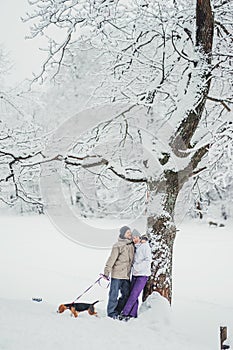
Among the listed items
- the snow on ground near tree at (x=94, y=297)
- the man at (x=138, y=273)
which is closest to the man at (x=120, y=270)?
the man at (x=138, y=273)

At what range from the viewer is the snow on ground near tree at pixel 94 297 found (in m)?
5.23

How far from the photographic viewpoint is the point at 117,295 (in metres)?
6.55

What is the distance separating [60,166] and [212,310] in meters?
4.56

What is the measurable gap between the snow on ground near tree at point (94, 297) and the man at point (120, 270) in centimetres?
29

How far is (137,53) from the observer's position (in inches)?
295

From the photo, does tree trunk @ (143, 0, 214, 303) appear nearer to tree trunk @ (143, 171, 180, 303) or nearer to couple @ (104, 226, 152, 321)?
tree trunk @ (143, 171, 180, 303)

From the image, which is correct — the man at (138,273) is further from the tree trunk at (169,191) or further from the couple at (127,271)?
the tree trunk at (169,191)

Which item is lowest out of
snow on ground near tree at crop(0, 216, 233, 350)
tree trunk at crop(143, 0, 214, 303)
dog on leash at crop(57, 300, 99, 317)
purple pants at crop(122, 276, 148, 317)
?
snow on ground near tree at crop(0, 216, 233, 350)

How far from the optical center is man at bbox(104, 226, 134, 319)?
21.3ft

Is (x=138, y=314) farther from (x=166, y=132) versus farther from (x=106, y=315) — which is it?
(x=166, y=132)

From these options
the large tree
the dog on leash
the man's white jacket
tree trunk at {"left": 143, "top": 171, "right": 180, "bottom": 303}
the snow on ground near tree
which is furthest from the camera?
tree trunk at {"left": 143, "top": 171, "right": 180, "bottom": 303}

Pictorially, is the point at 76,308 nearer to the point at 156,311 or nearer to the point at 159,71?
the point at 156,311

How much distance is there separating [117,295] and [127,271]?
1.35 ft

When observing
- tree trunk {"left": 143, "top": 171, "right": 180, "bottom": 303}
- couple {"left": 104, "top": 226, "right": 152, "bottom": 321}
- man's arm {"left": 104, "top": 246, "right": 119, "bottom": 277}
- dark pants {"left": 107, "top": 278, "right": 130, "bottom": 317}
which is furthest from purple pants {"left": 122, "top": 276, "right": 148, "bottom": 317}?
man's arm {"left": 104, "top": 246, "right": 119, "bottom": 277}
